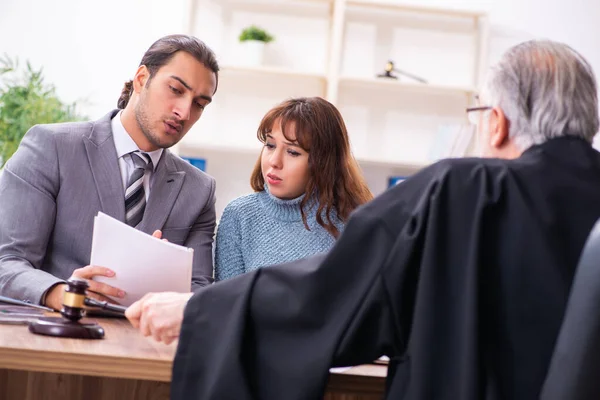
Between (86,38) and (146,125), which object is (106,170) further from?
(86,38)

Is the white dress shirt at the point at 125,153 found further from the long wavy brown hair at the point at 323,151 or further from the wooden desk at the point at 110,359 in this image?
the wooden desk at the point at 110,359

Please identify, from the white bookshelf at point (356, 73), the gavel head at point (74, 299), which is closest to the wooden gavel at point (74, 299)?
the gavel head at point (74, 299)

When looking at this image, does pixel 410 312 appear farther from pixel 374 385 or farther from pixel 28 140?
pixel 28 140

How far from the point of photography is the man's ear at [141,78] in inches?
116

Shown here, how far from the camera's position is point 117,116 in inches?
114

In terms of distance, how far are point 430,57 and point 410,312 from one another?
396cm

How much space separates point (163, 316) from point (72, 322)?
0.75ft

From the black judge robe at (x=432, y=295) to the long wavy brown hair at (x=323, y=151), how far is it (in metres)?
1.41

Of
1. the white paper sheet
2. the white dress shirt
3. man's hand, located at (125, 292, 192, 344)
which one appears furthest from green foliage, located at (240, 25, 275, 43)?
man's hand, located at (125, 292, 192, 344)

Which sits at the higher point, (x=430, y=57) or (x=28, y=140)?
(x=430, y=57)

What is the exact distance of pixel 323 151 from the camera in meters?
2.94

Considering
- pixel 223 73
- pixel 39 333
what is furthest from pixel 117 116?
pixel 223 73

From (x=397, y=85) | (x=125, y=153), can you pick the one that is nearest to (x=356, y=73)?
(x=397, y=85)

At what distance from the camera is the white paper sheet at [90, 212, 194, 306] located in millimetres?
1879
